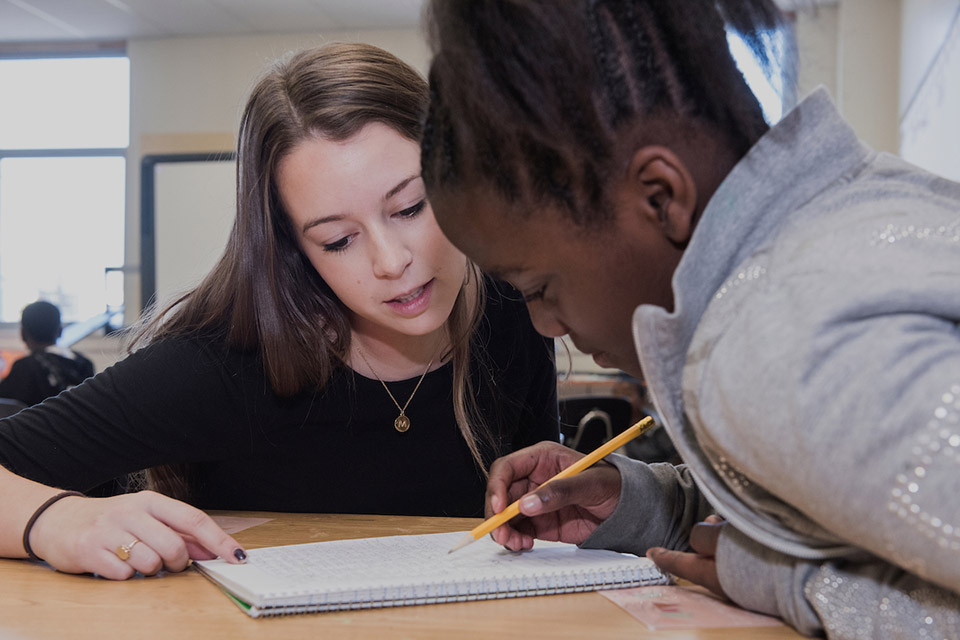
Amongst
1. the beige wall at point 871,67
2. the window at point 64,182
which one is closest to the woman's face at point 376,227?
the beige wall at point 871,67

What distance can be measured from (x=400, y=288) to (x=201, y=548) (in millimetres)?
400

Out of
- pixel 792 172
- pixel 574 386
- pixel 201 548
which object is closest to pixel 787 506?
pixel 792 172

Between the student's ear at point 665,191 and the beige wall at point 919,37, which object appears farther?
the beige wall at point 919,37

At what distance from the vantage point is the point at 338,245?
3.89 feet

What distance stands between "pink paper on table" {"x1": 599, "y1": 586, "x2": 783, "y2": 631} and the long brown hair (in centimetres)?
63

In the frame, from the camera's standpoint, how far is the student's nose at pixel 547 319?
2.56 ft

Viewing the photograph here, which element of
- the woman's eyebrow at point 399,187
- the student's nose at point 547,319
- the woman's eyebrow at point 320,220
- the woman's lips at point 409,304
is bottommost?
the woman's lips at point 409,304

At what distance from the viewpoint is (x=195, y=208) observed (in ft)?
19.9

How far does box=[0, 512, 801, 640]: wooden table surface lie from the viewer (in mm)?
662

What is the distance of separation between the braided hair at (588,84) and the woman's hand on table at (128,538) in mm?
437

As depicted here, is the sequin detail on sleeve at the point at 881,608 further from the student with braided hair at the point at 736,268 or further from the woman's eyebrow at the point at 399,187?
the woman's eyebrow at the point at 399,187

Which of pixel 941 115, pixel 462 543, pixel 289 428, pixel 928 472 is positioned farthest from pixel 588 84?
pixel 941 115

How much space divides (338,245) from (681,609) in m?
0.66

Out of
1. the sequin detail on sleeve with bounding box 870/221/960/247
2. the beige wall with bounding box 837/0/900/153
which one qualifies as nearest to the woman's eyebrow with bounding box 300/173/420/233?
the sequin detail on sleeve with bounding box 870/221/960/247
